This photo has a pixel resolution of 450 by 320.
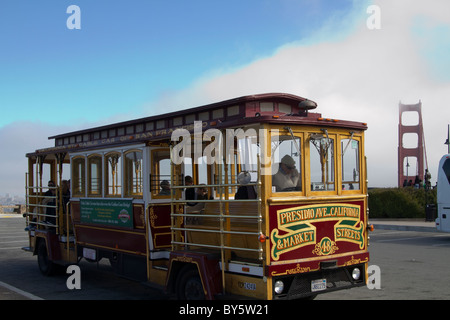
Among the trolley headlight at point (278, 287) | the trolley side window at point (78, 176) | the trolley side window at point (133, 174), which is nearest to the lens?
the trolley headlight at point (278, 287)

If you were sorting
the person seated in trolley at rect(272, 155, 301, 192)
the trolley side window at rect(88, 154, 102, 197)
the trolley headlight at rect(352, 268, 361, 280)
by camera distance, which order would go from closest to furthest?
the person seated in trolley at rect(272, 155, 301, 192)
the trolley headlight at rect(352, 268, 361, 280)
the trolley side window at rect(88, 154, 102, 197)

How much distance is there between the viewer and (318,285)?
267 inches

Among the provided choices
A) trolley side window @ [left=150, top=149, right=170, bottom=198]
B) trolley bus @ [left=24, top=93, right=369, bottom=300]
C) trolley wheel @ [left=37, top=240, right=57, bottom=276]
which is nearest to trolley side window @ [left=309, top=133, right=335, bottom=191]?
trolley bus @ [left=24, top=93, right=369, bottom=300]

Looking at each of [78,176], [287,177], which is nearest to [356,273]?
[287,177]

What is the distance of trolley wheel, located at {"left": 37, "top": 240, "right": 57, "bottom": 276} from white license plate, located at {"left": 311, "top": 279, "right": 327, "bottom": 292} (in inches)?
263

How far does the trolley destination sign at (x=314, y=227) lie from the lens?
250 inches

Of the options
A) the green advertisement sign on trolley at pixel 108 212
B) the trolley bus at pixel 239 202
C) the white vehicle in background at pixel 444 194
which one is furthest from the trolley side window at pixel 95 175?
the white vehicle in background at pixel 444 194

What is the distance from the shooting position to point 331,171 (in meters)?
7.17

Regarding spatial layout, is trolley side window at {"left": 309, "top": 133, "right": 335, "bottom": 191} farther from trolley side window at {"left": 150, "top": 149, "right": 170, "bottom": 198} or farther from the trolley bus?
trolley side window at {"left": 150, "top": 149, "right": 170, "bottom": 198}

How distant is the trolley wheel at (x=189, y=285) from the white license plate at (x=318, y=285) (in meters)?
Result: 1.50

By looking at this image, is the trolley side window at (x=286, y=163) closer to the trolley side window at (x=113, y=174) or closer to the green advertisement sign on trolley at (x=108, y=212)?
the green advertisement sign on trolley at (x=108, y=212)

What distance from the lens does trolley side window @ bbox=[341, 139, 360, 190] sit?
7.31m
